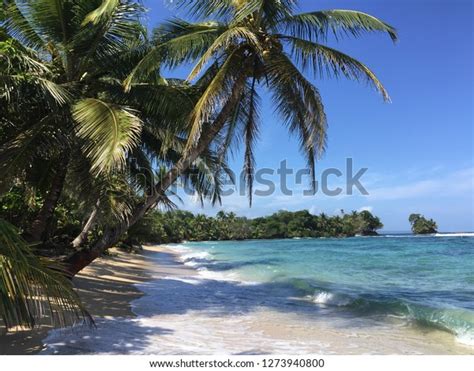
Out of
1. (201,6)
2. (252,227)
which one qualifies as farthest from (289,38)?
(252,227)

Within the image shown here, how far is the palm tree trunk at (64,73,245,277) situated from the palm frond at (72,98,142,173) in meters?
1.42

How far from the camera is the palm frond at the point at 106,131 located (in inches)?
246

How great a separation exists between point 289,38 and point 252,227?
94.9 meters

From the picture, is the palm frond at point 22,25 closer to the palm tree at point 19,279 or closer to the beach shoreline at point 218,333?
the beach shoreline at point 218,333

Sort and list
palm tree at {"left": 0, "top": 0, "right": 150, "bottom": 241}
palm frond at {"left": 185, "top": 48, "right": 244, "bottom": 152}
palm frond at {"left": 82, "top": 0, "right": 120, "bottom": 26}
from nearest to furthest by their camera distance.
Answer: palm frond at {"left": 82, "top": 0, "right": 120, "bottom": 26} → palm tree at {"left": 0, "top": 0, "right": 150, "bottom": 241} → palm frond at {"left": 185, "top": 48, "right": 244, "bottom": 152}

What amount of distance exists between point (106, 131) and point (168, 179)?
6.19 ft

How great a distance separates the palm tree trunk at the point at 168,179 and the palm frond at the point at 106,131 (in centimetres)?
142

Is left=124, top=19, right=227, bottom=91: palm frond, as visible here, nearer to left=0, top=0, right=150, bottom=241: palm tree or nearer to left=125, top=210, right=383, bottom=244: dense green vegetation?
left=0, top=0, right=150, bottom=241: palm tree

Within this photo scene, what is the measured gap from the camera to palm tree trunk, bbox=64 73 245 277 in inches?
324

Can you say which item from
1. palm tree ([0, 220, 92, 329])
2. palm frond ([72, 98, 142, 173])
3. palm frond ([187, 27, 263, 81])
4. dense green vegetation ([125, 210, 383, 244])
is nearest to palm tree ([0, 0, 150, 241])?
palm frond ([72, 98, 142, 173])

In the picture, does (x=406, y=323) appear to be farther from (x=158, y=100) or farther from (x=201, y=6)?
(x=201, y=6)

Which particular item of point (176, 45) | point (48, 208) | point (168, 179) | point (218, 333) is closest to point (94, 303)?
point (48, 208)

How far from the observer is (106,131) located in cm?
681

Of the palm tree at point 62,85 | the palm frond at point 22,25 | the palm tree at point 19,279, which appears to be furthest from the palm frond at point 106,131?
the palm tree at point 19,279
